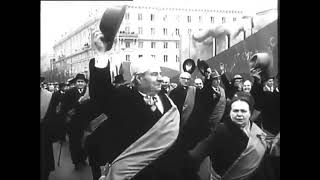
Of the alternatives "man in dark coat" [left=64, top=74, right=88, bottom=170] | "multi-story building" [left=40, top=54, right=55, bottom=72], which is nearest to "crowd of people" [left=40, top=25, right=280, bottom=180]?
"man in dark coat" [left=64, top=74, right=88, bottom=170]

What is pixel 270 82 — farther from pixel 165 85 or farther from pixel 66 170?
pixel 66 170

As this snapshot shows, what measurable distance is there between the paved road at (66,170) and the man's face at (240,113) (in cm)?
135

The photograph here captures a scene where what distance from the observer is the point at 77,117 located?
427 cm

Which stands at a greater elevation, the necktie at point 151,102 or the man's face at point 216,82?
the man's face at point 216,82

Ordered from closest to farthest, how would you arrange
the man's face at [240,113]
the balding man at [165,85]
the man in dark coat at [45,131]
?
the man in dark coat at [45,131] → the balding man at [165,85] → the man's face at [240,113]

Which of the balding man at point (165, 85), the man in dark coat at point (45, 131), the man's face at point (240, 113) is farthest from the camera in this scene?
the man's face at point (240, 113)

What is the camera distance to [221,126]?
4.45 metres

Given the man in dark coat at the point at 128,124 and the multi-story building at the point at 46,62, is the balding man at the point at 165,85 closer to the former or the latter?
the man in dark coat at the point at 128,124

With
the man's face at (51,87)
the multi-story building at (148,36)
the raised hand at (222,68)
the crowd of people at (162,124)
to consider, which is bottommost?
the crowd of people at (162,124)

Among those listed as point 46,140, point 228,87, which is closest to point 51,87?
point 46,140

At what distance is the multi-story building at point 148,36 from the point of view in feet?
14.2

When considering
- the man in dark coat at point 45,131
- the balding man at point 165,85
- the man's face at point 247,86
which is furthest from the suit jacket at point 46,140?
the man's face at point 247,86

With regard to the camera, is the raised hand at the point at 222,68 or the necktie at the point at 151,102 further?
the raised hand at the point at 222,68
